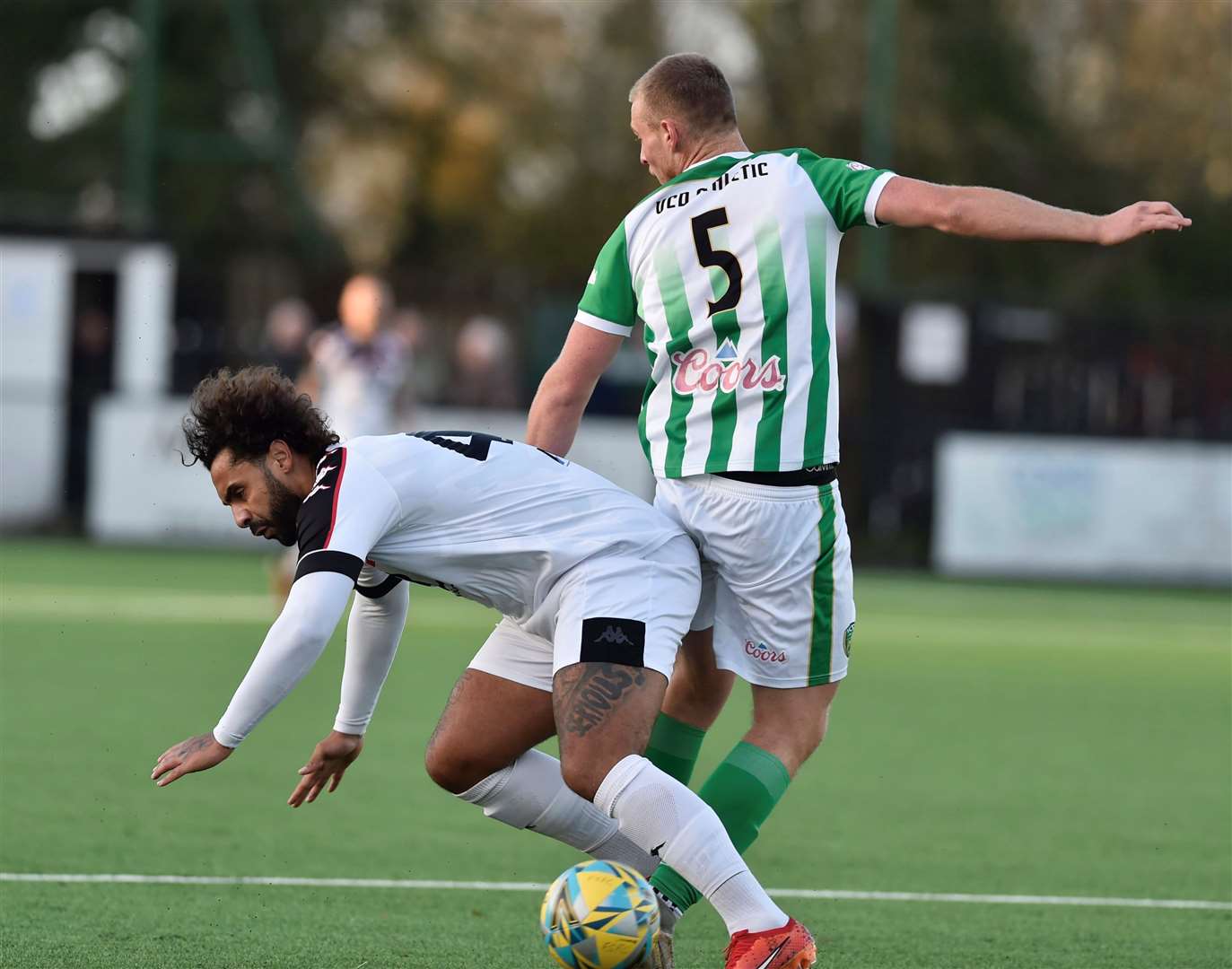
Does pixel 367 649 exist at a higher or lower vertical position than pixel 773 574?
lower

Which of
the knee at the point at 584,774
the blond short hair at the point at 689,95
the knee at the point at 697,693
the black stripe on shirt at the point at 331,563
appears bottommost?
the knee at the point at 584,774

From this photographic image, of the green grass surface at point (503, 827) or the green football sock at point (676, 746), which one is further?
the green grass surface at point (503, 827)

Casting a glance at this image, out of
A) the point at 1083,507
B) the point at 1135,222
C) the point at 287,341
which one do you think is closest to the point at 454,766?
the point at 1135,222

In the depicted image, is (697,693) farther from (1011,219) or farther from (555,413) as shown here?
(1011,219)

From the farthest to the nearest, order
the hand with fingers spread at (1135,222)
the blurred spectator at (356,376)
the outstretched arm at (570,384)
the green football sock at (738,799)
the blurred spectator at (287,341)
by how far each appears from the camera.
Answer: the blurred spectator at (287,341) < the blurred spectator at (356,376) < the outstretched arm at (570,384) < the green football sock at (738,799) < the hand with fingers spread at (1135,222)

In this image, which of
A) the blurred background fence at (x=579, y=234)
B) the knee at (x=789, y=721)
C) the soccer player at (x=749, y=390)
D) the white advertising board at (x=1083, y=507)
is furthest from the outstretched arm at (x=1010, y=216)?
the white advertising board at (x=1083, y=507)

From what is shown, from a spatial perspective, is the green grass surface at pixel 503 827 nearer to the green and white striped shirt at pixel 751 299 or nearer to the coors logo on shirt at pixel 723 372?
the green and white striped shirt at pixel 751 299

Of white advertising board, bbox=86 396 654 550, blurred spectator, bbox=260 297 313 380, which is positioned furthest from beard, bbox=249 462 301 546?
blurred spectator, bbox=260 297 313 380

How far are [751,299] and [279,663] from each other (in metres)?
1.45

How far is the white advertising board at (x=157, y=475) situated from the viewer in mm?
19609

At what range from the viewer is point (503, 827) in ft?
23.9

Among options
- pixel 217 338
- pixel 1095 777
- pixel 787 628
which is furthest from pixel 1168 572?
pixel 787 628

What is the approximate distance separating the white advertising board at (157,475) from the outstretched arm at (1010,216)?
14761mm

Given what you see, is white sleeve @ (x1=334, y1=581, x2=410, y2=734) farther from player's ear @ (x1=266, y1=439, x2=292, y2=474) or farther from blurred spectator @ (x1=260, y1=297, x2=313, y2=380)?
blurred spectator @ (x1=260, y1=297, x2=313, y2=380)
